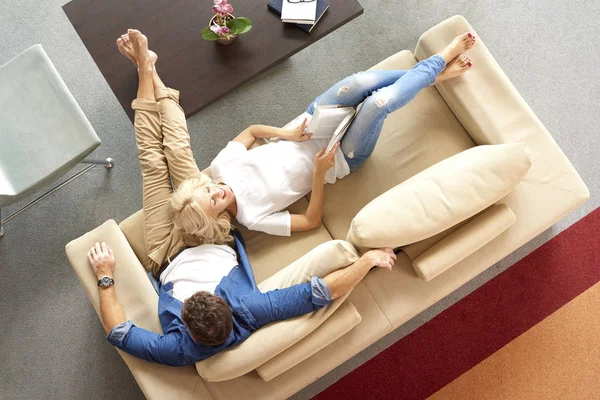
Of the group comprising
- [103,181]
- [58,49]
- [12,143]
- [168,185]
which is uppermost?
[58,49]

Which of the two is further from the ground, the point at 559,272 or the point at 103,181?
the point at 103,181

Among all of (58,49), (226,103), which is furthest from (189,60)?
(58,49)

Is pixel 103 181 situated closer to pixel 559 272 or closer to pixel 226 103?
pixel 226 103

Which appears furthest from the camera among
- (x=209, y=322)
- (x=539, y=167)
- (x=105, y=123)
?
(x=105, y=123)

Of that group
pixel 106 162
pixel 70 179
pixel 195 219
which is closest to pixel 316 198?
pixel 195 219

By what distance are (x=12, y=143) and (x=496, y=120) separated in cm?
228

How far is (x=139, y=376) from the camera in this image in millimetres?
2154

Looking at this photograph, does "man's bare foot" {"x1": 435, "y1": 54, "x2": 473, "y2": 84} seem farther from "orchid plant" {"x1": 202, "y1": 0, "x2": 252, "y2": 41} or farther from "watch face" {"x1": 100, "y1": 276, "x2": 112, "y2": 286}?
"watch face" {"x1": 100, "y1": 276, "x2": 112, "y2": 286}

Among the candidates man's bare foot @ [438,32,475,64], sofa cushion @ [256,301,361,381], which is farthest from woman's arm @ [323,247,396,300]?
man's bare foot @ [438,32,475,64]

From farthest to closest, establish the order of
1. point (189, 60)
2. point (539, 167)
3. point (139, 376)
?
point (189, 60) → point (539, 167) → point (139, 376)

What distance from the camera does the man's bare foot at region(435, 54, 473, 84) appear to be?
2.44m

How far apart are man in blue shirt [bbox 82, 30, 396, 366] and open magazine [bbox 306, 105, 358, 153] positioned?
55 cm

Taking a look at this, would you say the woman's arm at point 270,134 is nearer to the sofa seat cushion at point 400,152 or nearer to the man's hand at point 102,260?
the sofa seat cushion at point 400,152

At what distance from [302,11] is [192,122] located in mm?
986
